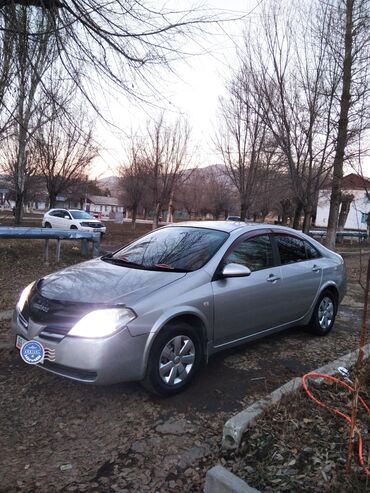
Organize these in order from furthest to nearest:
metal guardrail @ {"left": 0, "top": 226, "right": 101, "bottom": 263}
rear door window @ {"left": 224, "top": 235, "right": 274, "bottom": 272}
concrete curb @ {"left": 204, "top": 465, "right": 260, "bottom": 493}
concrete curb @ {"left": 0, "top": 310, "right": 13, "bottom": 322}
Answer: metal guardrail @ {"left": 0, "top": 226, "right": 101, "bottom": 263}, concrete curb @ {"left": 0, "top": 310, "right": 13, "bottom": 322}, rear door window @ {"left": 224, "top": 235, "right": 274, "bottom": 272}, concrete curb @ {"left": 204, "top": 465, "right": 260, "bottom": 493}

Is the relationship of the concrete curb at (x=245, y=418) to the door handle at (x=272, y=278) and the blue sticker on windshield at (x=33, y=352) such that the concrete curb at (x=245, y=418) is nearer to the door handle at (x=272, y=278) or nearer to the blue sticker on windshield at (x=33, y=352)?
the door handle at (x=272, y=278)

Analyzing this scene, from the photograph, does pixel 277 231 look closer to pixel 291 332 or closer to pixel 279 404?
pixel 291 332

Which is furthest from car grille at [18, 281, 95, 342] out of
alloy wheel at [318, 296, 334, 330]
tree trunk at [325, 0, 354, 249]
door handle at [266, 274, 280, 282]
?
tree trunk at [325, 0, 354, 249]

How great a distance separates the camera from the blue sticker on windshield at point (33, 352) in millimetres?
3557

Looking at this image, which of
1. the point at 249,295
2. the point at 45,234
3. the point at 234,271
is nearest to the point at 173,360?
the point at 234,271

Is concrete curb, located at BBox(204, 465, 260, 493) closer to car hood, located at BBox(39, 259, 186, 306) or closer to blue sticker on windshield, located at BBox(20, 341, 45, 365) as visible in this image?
car hood, located at BBox(39, 259, 186, 306)

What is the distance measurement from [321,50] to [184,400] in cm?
936

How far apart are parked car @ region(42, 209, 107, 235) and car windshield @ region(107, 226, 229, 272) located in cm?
1973

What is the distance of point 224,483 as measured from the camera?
2461 millimetres

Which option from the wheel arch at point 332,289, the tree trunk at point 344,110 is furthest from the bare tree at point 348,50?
the wheel arch at point 332,289

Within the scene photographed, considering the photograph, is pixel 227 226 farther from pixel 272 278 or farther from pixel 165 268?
pixel 165 268

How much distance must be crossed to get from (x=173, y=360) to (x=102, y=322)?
30.5 inches

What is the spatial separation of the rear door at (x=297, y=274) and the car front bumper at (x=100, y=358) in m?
2.23

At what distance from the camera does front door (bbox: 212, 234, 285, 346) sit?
14.0 ft
